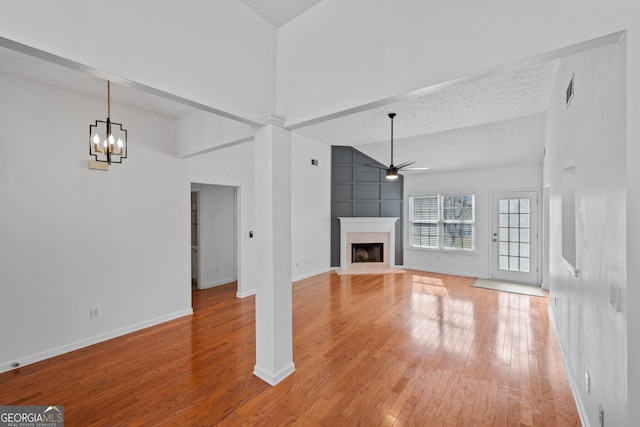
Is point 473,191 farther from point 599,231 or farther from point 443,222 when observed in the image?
point 599,231

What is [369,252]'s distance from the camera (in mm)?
7547

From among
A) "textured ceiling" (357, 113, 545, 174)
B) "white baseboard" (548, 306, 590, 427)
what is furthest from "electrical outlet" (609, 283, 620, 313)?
"textured ceiling" (357, 113, 545, 174)

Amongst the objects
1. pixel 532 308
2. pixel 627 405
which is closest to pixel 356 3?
pixel 627 405

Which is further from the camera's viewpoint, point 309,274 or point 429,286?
point 309,274

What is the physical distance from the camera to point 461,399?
230 cm

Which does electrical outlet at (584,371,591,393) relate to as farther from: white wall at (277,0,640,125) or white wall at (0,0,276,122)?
white wall at (0,0,276,122)

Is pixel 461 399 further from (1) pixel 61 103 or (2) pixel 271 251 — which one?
(1) pixel 61 103

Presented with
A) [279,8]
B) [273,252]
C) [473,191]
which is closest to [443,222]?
[473,191]

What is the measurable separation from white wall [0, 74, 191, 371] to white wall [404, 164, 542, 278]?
19.2 ft

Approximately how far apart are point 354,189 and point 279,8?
5320 mm

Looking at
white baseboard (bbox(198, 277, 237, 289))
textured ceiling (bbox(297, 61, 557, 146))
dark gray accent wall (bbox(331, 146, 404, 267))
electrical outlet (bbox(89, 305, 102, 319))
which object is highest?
textured ceiling (bbox(297, 61, 557, 146))

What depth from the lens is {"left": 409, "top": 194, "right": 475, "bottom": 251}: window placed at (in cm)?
677

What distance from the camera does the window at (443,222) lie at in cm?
677

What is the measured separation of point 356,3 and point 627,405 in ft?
9.34
